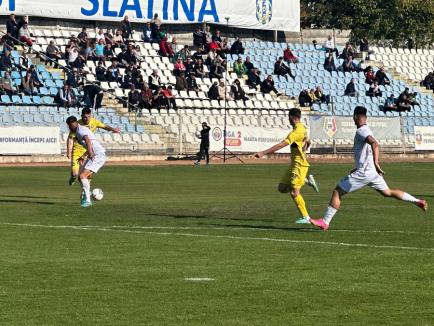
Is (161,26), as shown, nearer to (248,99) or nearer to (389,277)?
(248,99)

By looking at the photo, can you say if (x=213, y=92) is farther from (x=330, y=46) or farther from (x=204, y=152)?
(x=330, y=46)

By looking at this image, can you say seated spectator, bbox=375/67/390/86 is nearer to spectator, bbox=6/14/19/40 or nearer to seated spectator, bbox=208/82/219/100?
seated spectator, bbox=208/82/219/100

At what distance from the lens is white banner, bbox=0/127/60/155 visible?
158 ft

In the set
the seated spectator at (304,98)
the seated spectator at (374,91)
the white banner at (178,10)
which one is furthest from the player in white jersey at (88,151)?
the seated spectator at (374,91)

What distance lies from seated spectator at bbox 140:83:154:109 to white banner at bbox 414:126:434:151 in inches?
495

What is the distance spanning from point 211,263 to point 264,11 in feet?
179

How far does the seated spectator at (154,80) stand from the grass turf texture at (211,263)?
2716 centimetres

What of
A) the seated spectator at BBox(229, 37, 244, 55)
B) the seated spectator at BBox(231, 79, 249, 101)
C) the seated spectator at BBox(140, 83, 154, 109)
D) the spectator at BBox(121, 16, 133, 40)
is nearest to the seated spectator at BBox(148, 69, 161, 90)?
the seated spectator at BBox(140, 83, 154, 109)

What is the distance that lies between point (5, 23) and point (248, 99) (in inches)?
467

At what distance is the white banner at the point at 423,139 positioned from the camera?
58.9 meters

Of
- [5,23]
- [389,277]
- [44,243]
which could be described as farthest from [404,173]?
[389,277]

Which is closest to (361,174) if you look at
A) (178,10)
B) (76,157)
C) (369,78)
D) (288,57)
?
(76,157)

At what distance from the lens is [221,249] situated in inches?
687

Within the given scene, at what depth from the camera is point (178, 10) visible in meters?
65.8
